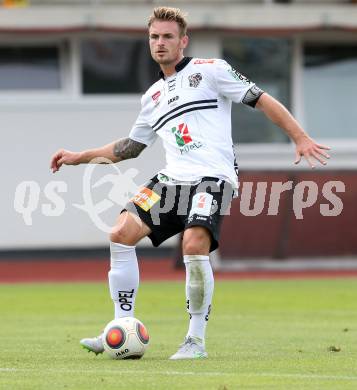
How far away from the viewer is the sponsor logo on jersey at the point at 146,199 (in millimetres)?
8992

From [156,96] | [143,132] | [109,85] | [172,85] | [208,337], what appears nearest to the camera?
[172,85]

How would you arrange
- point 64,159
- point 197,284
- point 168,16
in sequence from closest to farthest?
1. point 197,284
2. point 168,16
3. point 64,159

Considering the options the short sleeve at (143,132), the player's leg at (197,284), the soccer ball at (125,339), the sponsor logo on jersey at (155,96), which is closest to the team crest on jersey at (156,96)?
the sponsor logo on jersey at (155,96)

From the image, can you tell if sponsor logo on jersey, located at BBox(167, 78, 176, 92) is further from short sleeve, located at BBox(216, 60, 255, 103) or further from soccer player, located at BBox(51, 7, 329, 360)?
short sleeve, located at BBox(216, 60, 255, 103)

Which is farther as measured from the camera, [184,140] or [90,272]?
[90,272]

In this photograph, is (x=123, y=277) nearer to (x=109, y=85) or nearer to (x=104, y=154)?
(x=104, y=154)

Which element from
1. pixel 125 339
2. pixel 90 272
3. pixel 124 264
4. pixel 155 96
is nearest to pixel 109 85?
pixel 90 272

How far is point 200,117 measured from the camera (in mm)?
8945

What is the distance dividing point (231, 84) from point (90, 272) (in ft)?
45.8

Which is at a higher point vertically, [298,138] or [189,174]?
[298,138]

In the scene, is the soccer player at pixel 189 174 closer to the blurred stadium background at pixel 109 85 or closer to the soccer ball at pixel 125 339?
the soccer ball at pixel 125 339

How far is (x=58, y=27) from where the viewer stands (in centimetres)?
2462

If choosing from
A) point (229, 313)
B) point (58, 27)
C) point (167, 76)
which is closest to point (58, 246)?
point (58, 27)

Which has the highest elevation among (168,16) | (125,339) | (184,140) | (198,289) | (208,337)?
(168,16)
